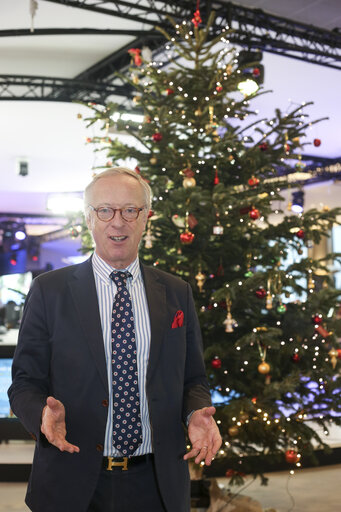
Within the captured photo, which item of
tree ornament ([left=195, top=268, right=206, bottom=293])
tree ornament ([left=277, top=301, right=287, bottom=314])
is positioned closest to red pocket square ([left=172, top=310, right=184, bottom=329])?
tree ornament ([left=195, top=268, right=206, bottom=293])

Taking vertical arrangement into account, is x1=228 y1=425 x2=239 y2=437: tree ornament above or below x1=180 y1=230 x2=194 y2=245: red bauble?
below

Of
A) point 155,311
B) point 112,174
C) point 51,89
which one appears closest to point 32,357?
point 155,311

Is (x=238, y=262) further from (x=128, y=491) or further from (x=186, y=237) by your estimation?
(x=128, y=491)

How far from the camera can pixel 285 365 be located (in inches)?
173

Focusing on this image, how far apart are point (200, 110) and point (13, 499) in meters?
3.13

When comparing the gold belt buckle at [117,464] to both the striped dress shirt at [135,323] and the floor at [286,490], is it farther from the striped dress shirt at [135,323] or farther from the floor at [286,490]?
the floor at [286,490]

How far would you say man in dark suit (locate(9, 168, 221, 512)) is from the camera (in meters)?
1.93

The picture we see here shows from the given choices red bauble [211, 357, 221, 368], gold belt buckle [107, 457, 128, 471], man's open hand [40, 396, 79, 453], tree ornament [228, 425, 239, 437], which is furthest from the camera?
red bauble [211, 357, 221, 368]

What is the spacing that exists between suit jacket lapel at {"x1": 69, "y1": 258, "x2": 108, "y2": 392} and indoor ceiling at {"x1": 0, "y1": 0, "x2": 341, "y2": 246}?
4.87 meters

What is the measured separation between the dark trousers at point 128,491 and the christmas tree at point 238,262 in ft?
6.47

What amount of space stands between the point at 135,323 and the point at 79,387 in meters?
0.27

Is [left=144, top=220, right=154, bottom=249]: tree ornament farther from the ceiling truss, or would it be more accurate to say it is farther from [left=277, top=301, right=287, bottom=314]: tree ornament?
the ceiling truss

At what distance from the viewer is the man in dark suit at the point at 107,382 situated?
1.93m

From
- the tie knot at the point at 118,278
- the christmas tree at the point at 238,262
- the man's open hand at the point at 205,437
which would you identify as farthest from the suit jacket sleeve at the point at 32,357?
the christmas tree at the point at 238,262
